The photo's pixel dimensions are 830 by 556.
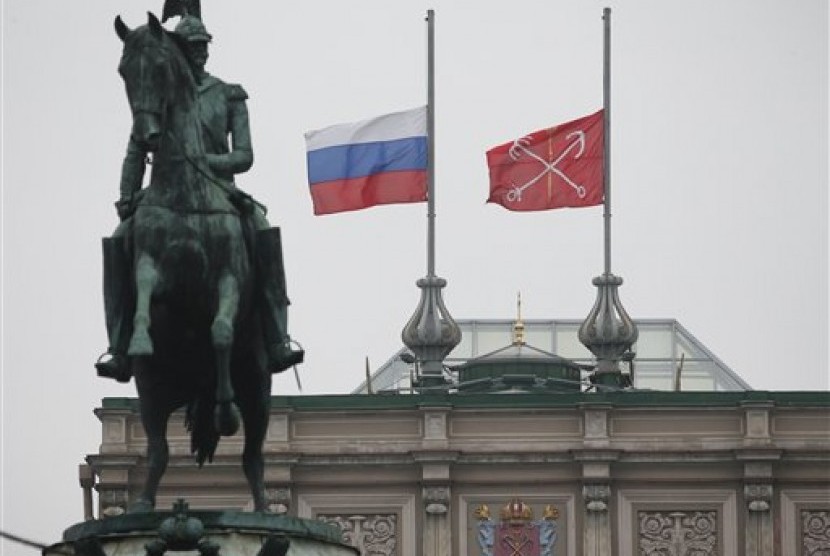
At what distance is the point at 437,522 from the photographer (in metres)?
96.7

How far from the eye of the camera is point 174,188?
27500mm

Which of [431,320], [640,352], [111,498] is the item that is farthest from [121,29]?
[640,352]

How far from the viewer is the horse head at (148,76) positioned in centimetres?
2719

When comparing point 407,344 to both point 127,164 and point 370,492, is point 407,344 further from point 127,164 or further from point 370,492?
point 127,164

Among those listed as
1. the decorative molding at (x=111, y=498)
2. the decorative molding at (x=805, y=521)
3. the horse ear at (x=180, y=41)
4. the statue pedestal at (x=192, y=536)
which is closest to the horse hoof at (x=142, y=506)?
the statue pedestal at (x=192, y=536)

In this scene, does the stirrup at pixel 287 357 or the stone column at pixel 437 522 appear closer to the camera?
the stirrup at pixel 287 357

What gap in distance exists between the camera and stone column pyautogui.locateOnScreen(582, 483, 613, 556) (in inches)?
3777

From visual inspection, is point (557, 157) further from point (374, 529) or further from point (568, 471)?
point (374, 529)

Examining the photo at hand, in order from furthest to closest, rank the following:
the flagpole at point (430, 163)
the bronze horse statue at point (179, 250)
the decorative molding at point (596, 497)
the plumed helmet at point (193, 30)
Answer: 1. the flagpole at point (430, 163)
2. the decorative molding at point (596, 497)
3. the plumed helmet at point (193, 30)
4. the bronze horse statue at point (179, 250)

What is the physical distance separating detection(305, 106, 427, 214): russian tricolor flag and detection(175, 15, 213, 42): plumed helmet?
67050mm

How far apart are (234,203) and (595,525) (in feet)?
226

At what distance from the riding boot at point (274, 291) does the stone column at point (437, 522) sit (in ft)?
226

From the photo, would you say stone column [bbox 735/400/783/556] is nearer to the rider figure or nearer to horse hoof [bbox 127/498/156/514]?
the rider figure

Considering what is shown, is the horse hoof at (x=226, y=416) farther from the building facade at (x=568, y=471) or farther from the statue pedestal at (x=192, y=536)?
the building facade at (x=568, y=471)
